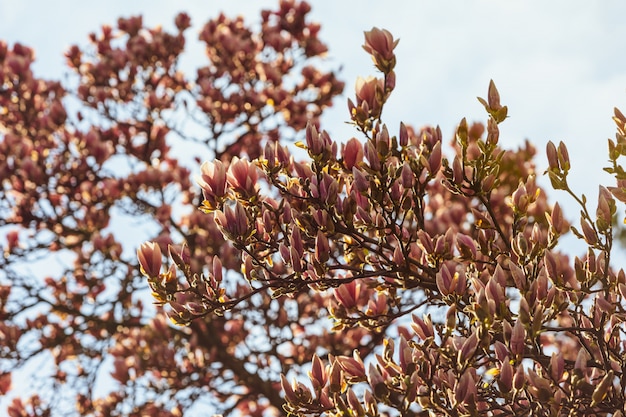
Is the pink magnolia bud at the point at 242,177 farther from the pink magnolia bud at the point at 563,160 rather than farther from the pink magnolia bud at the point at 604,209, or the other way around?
the pink magnolia bud at the point at 604,209

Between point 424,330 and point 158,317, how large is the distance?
400 cm

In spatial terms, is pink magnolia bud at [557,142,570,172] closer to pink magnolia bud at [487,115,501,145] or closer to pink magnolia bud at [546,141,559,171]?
pink magnolia bud at [546,141,559,171]

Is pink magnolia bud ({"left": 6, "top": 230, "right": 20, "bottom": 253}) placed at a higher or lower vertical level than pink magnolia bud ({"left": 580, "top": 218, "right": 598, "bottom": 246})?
higher

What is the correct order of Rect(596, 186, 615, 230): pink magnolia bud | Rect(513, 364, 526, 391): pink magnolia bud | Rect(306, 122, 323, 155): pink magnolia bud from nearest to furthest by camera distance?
Rect(513, 364, 526, 391): pink magnolia bud < Rect(596, 186, 615, 230): pink magnolia bud < Rect(306, 122, 323, 155): pink magnolia bud

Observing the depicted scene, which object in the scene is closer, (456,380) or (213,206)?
(456,380)

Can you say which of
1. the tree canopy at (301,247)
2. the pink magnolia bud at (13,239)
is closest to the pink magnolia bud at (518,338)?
the tree canopy at (301,247)

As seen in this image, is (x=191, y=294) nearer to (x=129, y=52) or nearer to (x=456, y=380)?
(x=456, y=380)

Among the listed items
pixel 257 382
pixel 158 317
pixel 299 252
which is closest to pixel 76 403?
pixel 158 317

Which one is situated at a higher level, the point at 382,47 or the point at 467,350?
the point at 382,47

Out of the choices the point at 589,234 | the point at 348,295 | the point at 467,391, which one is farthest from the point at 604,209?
the point at 348,295

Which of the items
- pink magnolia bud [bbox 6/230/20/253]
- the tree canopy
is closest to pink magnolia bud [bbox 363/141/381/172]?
the tree canopy

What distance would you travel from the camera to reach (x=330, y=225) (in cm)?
260

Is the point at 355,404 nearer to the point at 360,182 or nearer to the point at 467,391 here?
the point at 467,391

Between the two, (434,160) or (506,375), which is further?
(434,160)
